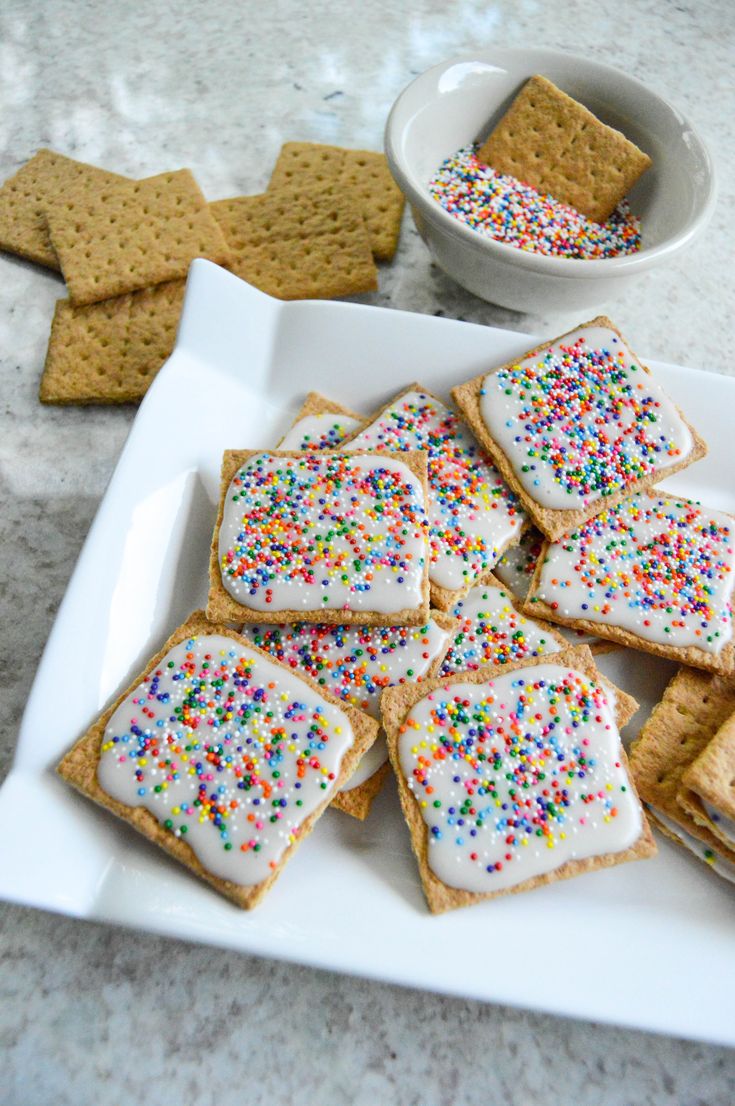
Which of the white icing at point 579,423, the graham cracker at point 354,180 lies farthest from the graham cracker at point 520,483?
the graham cracker at point 354,180

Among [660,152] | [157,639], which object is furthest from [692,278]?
[157,639]

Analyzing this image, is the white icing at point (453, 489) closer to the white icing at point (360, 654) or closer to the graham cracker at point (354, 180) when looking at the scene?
the white icing at point (360, 654)

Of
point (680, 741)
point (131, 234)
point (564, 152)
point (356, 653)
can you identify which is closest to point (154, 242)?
point (131, 234)

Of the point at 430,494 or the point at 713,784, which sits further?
the point at 430,494

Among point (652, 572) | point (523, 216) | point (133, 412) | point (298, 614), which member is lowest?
point (133, 412)

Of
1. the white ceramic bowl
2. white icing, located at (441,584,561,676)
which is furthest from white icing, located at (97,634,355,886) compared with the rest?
the white ceramic bowl

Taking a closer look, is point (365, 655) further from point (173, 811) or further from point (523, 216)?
point (523, 216)

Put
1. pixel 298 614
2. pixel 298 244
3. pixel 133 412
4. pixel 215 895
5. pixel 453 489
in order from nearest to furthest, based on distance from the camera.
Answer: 1. pixel 215 895
2. pixel 298 614
3. pixel 453 489
4. pixel 133 412
5. pixel 298 244

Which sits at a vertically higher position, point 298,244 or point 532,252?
point 532,252

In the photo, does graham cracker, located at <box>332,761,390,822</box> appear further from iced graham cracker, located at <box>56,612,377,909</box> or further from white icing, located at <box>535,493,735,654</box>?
white icing, located at <box>535,493,735,654</box>
